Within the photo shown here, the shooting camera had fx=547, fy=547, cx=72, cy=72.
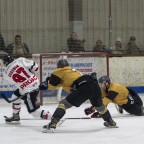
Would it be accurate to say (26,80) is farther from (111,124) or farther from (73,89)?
(111,124)

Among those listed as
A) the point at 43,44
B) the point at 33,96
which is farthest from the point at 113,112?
the point at 43,44

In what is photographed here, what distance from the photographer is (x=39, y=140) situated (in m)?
5.68

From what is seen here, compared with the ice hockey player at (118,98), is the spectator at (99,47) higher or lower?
higher

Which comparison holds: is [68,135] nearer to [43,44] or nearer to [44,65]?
[44,65]

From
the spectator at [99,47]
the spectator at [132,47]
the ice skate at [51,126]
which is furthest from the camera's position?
the spectator at [132,47]

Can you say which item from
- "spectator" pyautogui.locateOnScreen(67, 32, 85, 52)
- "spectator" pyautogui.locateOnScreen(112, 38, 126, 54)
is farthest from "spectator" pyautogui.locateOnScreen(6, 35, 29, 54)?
"spectator" pyautogui.locateOnScreen(112, 38, 126, 54)

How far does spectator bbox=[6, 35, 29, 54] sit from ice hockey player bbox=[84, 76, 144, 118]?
3.43 m

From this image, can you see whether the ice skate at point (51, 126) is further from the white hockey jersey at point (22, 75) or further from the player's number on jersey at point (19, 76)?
the player's number on jersey at point (19, 76)

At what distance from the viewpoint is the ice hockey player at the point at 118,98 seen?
7.29 meters

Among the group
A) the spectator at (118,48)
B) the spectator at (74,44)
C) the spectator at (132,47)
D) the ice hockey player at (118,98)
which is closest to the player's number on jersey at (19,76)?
the ice hockey player at (118,98)

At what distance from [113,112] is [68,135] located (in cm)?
226

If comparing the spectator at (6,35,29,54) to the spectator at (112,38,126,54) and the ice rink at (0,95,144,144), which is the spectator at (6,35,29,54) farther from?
the ice rink at (0,95,144,144)

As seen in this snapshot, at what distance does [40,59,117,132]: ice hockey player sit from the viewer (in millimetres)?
6242

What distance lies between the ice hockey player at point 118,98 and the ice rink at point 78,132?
0.13 m
